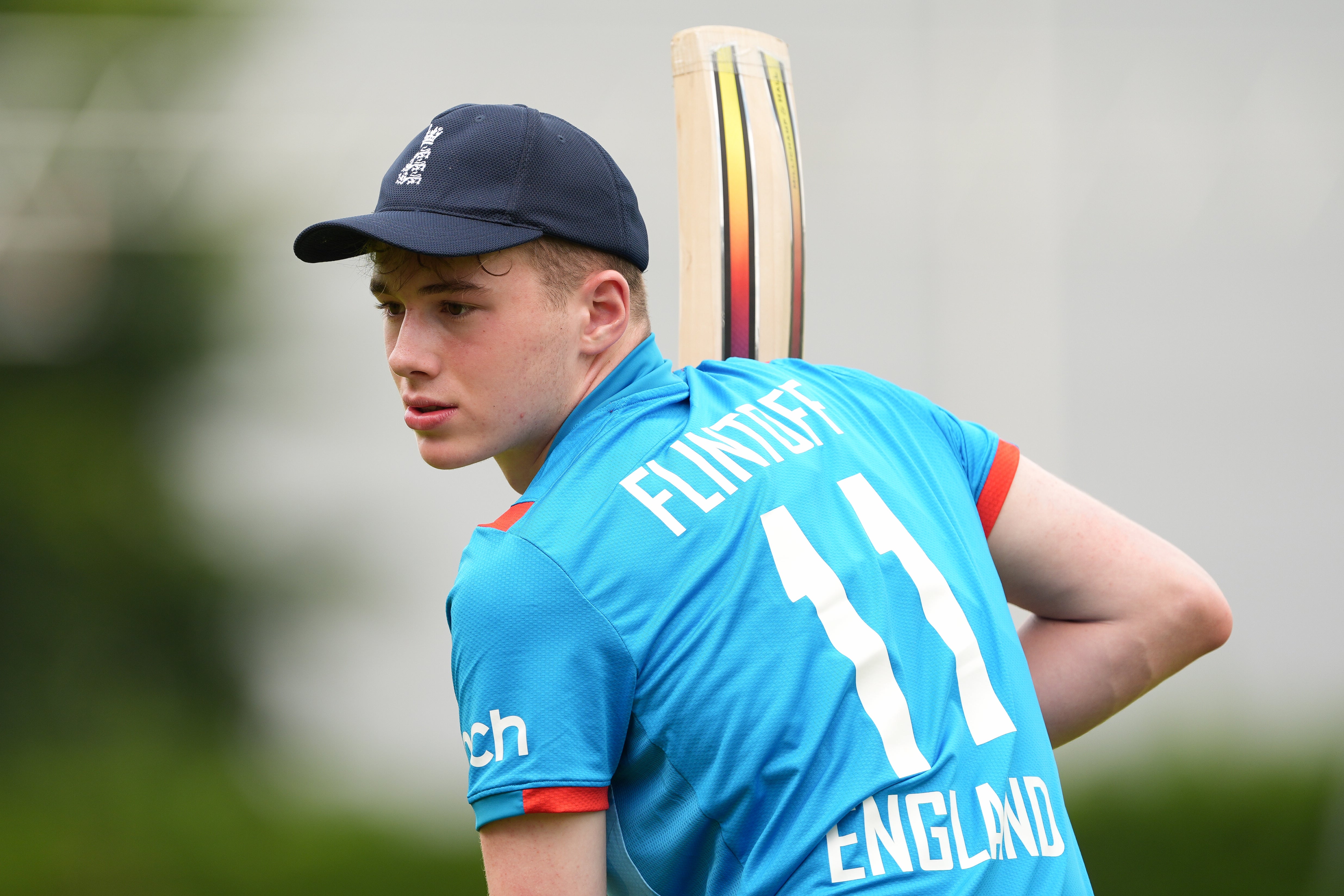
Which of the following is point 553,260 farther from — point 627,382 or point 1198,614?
point 1198,614

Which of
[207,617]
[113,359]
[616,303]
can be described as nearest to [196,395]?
[113,359]

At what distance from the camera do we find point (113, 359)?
545 centimetres

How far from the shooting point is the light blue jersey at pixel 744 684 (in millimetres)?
940

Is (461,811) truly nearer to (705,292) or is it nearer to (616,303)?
(705,292)

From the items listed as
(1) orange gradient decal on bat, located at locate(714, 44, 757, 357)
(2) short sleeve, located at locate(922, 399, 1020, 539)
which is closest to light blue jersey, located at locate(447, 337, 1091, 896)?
(2) short sleeve, located at locate(922, 399, 1020, 539)

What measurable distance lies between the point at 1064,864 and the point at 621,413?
0.56 metres

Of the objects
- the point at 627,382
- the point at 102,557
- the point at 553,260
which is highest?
the point at 553,260

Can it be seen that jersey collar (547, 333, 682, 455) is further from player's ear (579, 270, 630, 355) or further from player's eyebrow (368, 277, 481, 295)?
player's eyebrow (368, 277, 481, 295)

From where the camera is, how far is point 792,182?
1678mm

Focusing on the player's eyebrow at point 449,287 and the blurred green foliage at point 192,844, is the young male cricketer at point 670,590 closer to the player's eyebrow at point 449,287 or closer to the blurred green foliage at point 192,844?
the player's eyebrow at point 449,287

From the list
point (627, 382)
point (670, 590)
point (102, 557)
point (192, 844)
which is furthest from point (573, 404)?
point (102, 557)

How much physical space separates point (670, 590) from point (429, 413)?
31 centimetres

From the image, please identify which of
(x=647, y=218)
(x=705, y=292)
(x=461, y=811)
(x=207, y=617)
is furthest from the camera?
(x=207, y=617)

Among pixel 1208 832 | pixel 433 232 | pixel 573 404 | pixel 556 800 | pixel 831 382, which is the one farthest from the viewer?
pixel 1208 832
